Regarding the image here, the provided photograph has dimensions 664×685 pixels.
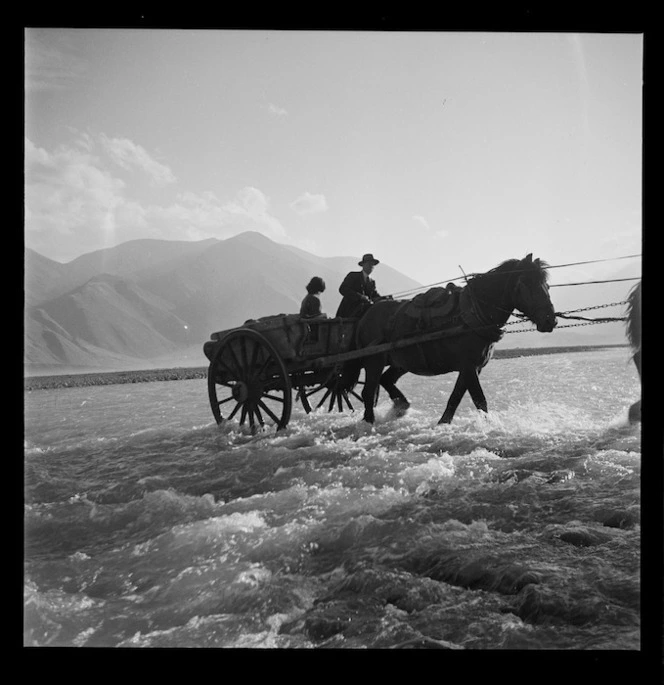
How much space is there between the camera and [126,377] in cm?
659

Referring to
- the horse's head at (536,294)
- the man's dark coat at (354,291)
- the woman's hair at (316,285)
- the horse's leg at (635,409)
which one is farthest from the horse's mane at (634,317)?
the woman's hair at (316,285)

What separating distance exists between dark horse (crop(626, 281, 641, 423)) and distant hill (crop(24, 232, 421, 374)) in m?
2.17

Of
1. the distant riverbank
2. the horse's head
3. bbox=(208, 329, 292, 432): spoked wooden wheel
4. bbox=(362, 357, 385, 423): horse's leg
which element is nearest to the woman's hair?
bbox=(208, 329, 292, 432): spoked wooden wheel

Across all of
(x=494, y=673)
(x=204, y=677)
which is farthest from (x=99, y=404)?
(x=494, y=673)

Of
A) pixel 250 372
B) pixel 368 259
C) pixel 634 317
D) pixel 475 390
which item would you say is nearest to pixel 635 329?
pixel 634 317

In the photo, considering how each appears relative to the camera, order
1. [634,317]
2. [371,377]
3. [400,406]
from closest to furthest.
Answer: [634,317], [371,377], [400,406]

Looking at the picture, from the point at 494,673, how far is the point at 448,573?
54 centimetres

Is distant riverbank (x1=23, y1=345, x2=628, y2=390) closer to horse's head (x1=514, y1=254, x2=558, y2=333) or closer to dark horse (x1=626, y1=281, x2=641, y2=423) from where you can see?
dark horse (x1=626, y1=281, x2=641, y2=423)

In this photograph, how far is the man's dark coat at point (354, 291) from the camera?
661 centimetres

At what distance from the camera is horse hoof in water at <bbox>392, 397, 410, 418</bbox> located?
7.23 metres

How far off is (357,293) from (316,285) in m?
0.68

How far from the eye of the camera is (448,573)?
3295 millimetres

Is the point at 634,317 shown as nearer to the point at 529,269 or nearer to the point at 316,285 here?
the point at 529,269

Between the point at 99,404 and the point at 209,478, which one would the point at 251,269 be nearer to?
the point at 209,478
